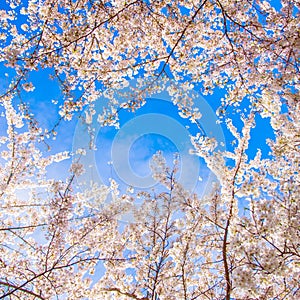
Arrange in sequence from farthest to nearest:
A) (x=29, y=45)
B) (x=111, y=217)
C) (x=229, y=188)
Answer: (x=111, y=217)
(x=229, y=188)
(x=29, y=45)

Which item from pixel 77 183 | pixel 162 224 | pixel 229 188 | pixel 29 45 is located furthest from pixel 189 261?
pixel 29 45

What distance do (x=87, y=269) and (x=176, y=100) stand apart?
4.92m

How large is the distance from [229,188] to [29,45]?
438cm

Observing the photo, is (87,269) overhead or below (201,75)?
below

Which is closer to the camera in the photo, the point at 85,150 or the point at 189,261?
the point at 189,261

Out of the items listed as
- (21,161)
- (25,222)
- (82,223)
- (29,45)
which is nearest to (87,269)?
(82,223)

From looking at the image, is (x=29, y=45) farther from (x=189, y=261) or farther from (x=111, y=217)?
(x=189, y=261)

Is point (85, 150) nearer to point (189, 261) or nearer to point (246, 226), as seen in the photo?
point (189, 261)

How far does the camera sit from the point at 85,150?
23.2 ft

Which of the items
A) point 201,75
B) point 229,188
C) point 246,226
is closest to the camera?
point 246,226

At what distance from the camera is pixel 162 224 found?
7.00 metres

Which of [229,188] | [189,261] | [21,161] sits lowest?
[189,261]

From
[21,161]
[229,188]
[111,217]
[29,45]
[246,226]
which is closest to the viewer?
[246,226]

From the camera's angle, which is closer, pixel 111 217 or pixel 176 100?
pixel 176 100
